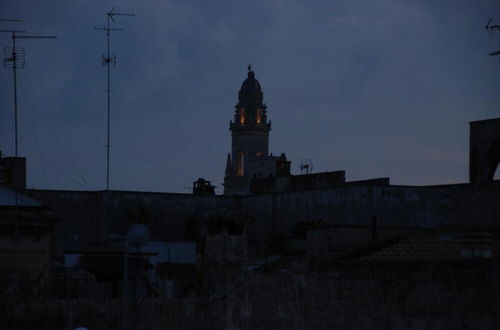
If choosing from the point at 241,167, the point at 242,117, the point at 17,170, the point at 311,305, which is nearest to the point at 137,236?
the point at 311,305

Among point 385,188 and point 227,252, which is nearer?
point 227,252

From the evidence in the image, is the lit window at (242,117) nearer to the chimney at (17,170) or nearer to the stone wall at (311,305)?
the chimney at (17,170)

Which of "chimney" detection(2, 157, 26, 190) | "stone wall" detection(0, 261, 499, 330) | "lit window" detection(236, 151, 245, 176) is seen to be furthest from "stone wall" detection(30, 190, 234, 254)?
"lit window" detection(236, 151, 245, 176)

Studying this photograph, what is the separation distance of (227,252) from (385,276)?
163 inches

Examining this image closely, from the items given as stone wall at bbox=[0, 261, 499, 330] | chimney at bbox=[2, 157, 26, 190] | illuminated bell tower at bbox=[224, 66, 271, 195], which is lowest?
stone wall at bbox=[0, 261, 499, 330]

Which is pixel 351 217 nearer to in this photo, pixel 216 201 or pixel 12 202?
pixel 216 201

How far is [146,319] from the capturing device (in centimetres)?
2527

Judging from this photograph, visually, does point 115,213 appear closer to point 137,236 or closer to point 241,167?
point 137,236

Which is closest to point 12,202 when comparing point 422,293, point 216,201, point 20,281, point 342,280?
point 20,281

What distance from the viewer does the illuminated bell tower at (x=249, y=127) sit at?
161875 mm

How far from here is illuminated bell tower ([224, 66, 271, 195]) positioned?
16188 cm

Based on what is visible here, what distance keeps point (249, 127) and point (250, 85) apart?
5832mm

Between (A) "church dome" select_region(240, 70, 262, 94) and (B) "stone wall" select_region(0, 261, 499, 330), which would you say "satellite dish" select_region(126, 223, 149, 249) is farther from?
(A) "church dome" select_region(240, 70, 262, 94)

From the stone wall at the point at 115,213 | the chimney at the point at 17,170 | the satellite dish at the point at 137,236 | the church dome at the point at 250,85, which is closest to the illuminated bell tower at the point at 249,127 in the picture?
the church dome at the point at 250,85
